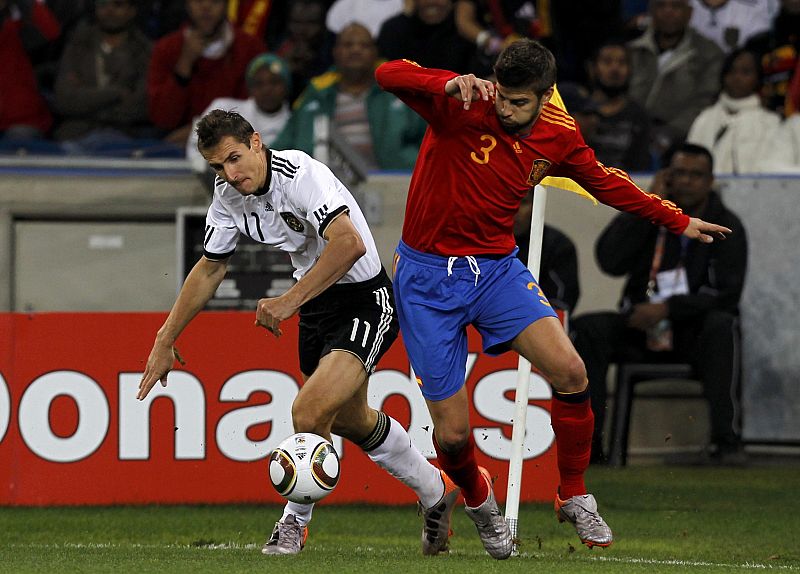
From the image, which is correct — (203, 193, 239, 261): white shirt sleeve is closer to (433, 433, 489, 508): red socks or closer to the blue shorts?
the blue shorts

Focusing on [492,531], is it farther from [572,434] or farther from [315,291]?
[315,291]

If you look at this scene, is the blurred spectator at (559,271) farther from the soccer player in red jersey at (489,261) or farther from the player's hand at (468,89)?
the player's hand at (468,89)

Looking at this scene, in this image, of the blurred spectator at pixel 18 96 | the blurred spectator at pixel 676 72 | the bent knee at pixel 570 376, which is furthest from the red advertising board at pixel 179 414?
the blurred spectator at pixel 676 72

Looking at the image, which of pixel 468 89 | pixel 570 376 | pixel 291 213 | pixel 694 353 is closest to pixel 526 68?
pixel 468 89

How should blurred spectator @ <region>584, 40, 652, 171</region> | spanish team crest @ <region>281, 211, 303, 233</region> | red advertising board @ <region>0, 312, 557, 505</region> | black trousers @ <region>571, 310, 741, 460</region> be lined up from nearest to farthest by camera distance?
spanish team crest @ <region>281, 211, 303, 233</region>, red advertising board @ <region>0, 312, 557, 505</region>, black trousers @ <region>571, 310, 741, 460</region>, blurred spectator @ <region>584, 40, 652, 171</region>

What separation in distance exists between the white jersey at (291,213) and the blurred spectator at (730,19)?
720cm

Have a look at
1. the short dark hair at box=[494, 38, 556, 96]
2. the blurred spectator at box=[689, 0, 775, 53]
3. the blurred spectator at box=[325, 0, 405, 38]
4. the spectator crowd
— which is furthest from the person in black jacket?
the short dark hair at box=[494, 38, 556, 96]

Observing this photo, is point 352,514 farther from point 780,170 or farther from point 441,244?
point 780,170

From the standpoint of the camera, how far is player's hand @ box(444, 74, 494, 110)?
19.3 ft

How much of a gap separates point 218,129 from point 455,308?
51.0 inches

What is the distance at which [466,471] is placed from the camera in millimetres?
6828

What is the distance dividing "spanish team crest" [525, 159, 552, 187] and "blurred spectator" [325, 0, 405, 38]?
7075 mm

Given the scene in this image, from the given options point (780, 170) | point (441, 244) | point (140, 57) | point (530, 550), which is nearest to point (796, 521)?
point (530, 550)

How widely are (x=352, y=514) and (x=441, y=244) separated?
2.64 metres
